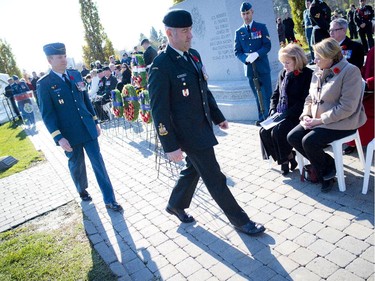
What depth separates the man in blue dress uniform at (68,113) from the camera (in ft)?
14.8

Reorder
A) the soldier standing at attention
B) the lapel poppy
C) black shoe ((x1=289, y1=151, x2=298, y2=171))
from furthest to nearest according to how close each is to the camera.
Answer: the soldier standing at attention, black shoe ((x1=289, y1=151, x2=298, y2=171)), the lapel poppy

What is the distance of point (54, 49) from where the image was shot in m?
4.45

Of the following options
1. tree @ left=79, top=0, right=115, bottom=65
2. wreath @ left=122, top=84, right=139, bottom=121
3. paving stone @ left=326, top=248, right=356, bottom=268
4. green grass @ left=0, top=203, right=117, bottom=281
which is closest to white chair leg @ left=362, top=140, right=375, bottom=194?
paving stone @ left=326, top=248, right=356, bottom=268

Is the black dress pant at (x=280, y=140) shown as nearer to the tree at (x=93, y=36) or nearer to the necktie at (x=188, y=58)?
the necktie at (x=188, y=58)

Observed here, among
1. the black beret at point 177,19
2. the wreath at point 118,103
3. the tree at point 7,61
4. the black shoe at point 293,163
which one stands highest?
the tree at point 7,61

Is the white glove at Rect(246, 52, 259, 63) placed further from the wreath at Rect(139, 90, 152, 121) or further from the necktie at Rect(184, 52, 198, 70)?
the necktie at Rect(184, 52, 198, 70)

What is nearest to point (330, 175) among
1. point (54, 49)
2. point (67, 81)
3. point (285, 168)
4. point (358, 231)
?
point (285, 168)

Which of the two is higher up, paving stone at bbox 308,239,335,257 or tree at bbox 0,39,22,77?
tree at bbox 0,39,22,77

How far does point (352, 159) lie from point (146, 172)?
3.30m

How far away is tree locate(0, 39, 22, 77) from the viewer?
3372 cm

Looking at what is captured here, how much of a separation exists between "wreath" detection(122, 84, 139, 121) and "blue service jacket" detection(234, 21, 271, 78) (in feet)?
8.46

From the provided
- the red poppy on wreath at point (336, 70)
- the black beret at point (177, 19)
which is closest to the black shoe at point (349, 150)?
the red poppy on wreath at point (336, 70)

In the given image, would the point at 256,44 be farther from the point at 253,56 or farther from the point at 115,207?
the point at 115,207

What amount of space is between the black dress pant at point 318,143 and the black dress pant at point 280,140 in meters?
0.30
